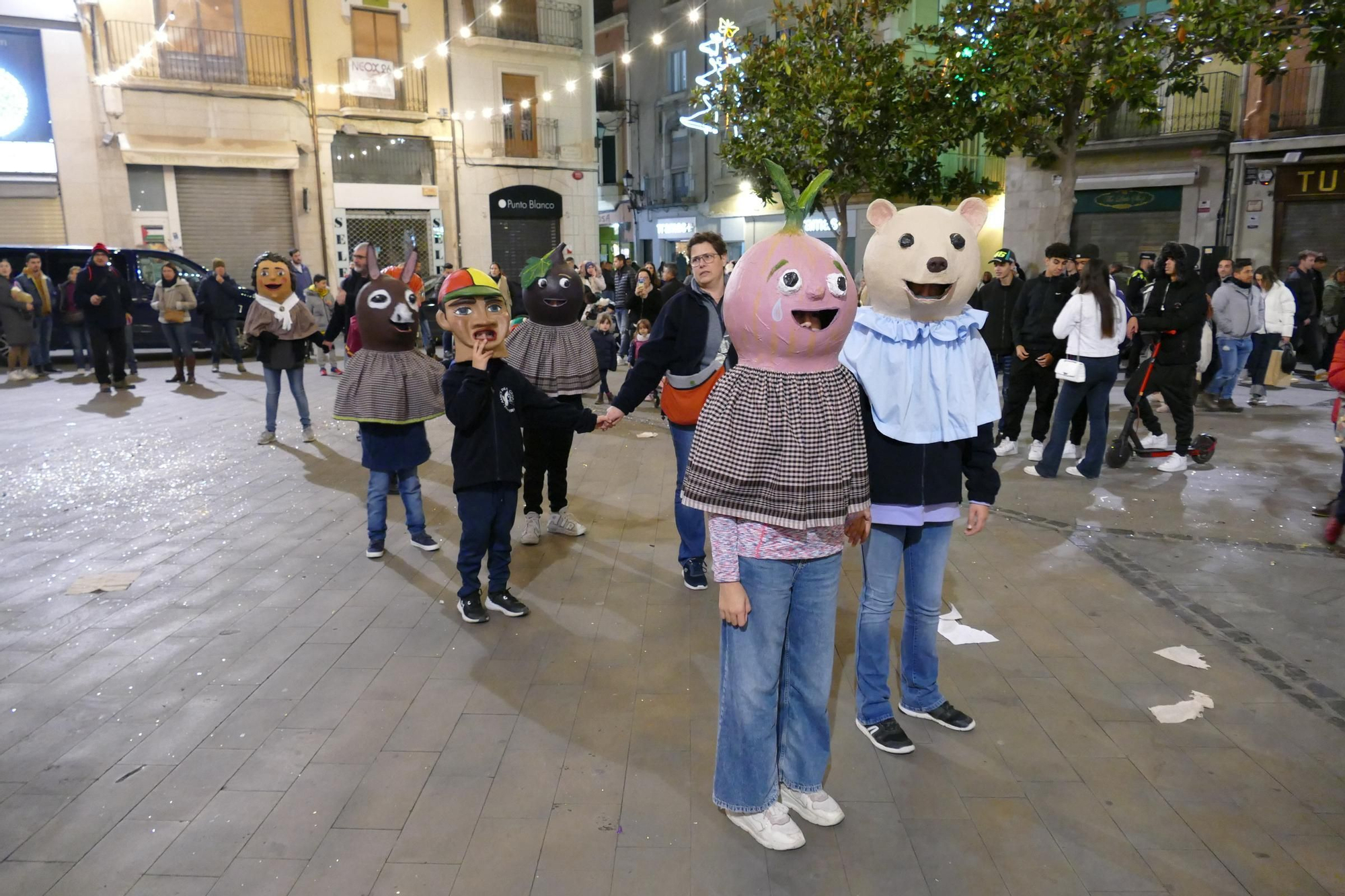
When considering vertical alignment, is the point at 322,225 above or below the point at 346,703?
above

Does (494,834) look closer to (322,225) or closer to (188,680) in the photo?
(188,680)

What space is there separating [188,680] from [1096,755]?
3.80 m

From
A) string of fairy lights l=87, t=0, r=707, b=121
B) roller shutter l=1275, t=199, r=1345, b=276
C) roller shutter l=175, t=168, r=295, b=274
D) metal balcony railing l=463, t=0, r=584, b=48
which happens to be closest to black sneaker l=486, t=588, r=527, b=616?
roller shutter l=1275, t=199, r=1345, b=276

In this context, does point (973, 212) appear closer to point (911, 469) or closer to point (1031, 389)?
point (911, 469)

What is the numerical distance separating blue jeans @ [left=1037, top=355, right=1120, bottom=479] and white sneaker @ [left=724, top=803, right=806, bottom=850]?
5396mm

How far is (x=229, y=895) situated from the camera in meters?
2.71

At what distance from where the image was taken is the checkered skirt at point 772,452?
2.73m

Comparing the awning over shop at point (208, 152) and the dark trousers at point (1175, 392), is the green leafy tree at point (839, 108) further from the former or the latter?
the awning over shop at point (208, 152)

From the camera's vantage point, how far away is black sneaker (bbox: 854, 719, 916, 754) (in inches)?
136

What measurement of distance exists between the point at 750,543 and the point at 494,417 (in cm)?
223

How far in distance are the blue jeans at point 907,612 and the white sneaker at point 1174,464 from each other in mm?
5386

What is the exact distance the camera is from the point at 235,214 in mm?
21969

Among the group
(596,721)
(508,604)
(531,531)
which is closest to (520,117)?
(531,531)

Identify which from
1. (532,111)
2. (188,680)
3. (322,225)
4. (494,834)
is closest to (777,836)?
(494,834)
